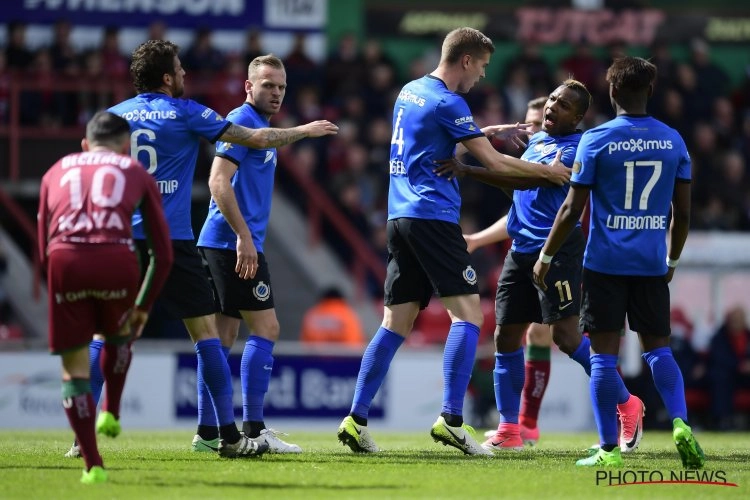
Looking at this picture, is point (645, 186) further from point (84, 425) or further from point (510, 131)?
point (84, 425)

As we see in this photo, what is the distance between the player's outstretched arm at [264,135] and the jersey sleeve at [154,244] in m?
1.14

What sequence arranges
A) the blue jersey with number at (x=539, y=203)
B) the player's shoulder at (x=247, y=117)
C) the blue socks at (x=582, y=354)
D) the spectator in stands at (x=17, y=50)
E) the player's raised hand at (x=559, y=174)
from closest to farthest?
the player's raised hand at (x=559, y=174)
the player's shoulder at (x=247, y=117)
the blue jersey with number at (x=539, y=203)
the blue socks at (x=582, y=354)
the spectator in stands at (x=17, y=50)

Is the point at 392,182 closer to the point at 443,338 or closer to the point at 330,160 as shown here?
the point at 443,338

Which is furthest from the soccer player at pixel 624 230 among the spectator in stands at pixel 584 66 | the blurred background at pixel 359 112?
the spectator in stands at pixel 584 66

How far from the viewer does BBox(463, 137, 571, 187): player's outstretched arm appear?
27.6ft

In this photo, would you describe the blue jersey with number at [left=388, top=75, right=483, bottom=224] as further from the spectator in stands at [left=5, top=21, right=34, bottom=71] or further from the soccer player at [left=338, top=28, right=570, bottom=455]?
the spectator in stands at [left=5, top=21, right=34, bottom=71]

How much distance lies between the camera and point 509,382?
9469 millimetres

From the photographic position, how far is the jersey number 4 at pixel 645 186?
25.4 ft

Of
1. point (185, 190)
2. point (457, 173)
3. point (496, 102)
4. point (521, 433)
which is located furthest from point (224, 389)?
point (496, 102)

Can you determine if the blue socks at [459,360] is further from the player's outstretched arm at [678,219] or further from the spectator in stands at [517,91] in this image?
the spectator in stands at [517,91]

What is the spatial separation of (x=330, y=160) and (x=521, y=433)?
10.3 metres

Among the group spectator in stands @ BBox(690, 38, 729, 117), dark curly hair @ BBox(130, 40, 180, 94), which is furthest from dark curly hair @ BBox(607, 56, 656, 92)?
spectator in stands @ BBox(690, 38, 729, 117)

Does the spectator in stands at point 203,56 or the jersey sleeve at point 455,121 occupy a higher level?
the spectator in stands at point 203,56

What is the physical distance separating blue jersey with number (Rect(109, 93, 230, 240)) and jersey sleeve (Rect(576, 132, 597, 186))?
7.20 ft
